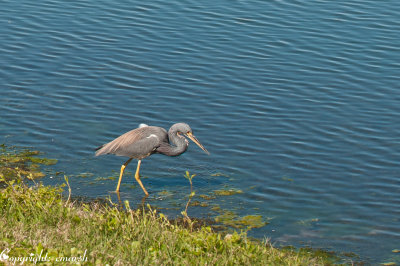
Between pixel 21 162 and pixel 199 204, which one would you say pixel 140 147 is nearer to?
pixel 199 204

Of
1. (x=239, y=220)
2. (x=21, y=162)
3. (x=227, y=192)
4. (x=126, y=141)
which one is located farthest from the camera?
(x=21, y=162)

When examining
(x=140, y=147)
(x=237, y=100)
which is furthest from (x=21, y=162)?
(x=237, y=100)

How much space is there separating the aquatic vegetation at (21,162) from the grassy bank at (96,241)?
3.05 meters

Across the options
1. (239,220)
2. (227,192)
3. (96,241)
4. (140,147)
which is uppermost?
(96,241)

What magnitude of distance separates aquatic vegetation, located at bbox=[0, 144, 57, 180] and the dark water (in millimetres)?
280

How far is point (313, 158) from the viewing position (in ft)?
41.9

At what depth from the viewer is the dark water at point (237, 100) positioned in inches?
447

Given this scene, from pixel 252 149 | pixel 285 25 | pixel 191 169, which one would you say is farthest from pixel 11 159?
pixel 285 25

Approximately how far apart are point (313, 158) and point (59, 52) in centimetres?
683

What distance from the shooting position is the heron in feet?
38.1

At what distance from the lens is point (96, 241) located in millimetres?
7289

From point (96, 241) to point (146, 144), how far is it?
4.40 meters

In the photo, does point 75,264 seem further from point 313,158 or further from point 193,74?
point 193,74

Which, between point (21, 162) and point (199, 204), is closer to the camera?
point (199, 204)
